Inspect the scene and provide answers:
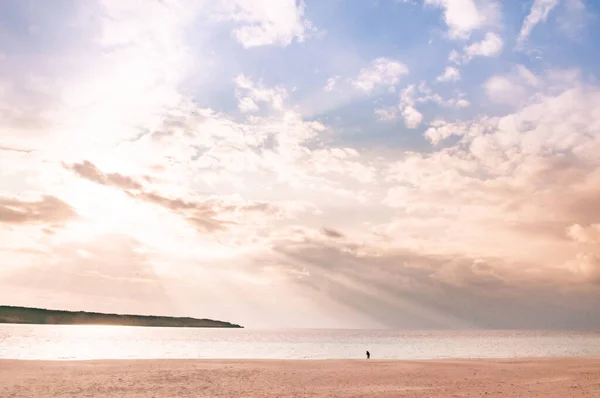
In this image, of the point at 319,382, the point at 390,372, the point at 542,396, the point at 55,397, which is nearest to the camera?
the point at 55,397

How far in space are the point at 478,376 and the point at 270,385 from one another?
1854cm

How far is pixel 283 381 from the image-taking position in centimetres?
3888

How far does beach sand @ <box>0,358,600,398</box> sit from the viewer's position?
108 ft

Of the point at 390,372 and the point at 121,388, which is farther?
the point at 390,372

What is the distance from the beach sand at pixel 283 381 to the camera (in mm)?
32938

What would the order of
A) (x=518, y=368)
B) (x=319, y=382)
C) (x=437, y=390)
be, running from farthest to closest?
(x=518, y=368), (x=319, y=382), (x=437, y=390)

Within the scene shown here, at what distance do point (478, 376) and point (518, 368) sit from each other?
34.4ft

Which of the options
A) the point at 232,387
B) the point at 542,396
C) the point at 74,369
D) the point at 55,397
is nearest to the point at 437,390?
the point at 542,396

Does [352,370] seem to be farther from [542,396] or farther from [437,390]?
[542,396]

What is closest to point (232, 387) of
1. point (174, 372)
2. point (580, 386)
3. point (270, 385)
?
point (270, 385)

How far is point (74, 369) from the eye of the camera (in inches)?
1705

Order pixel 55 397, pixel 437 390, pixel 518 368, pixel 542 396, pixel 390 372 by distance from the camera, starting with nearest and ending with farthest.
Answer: pixel 55 397
pixel 542 396
pixel 437 390
pixel 390 372
pixel 518 368

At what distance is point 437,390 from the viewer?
34.7 meters

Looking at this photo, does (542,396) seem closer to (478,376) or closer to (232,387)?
(478,376)
